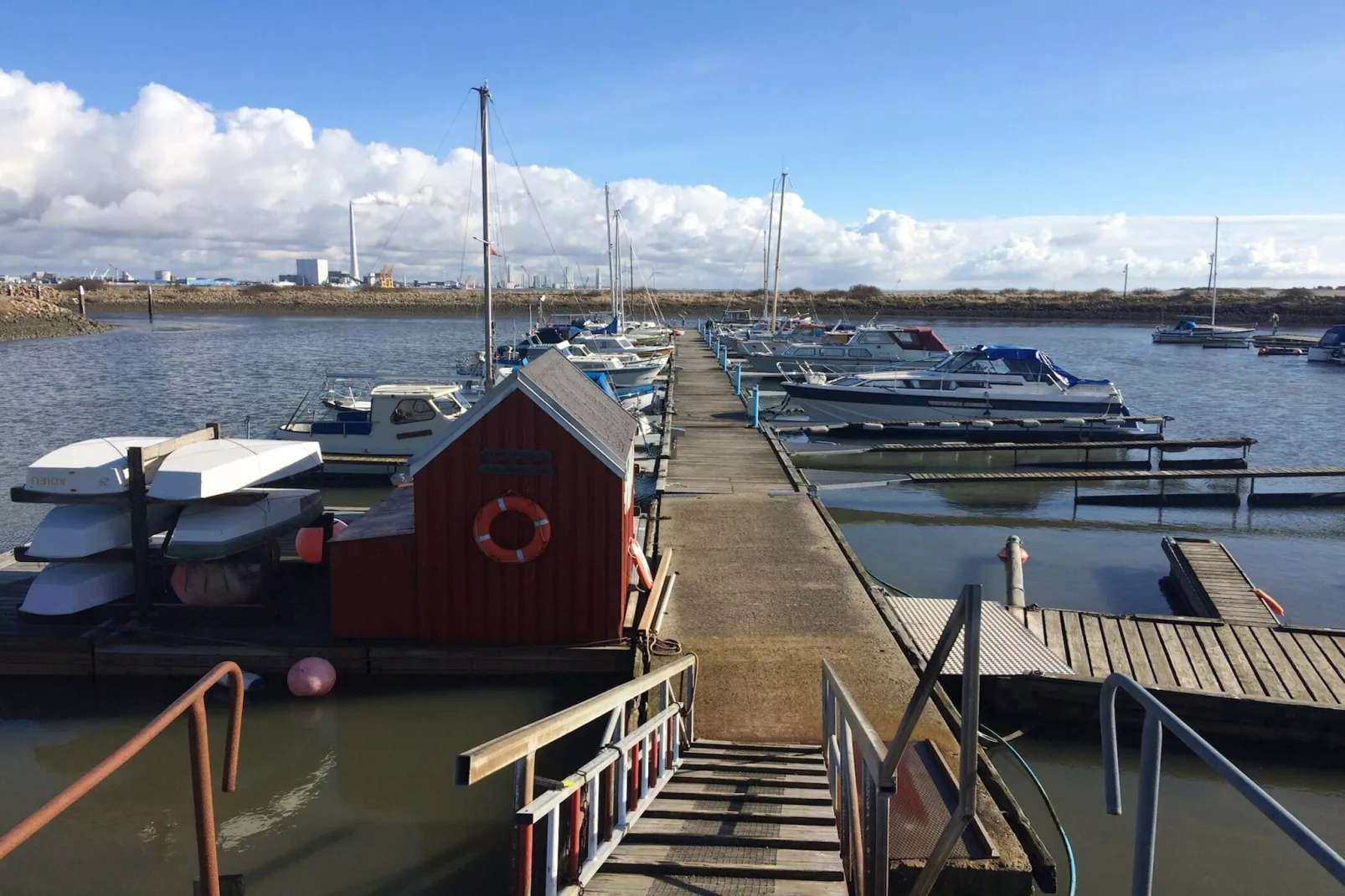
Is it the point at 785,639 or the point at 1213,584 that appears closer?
the point at 785,639

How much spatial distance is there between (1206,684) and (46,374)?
167 feet

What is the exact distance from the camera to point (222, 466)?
9812 millimetres

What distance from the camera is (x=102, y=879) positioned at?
689 cm

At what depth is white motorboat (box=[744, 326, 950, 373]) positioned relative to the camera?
122 feet

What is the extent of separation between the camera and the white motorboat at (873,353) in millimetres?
37062

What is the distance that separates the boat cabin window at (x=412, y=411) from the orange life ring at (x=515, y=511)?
12.6 metres

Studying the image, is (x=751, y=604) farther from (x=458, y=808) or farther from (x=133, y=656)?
(x=133, y=656)

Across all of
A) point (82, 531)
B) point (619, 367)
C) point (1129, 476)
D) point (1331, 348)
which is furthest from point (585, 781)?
point (1331, 348)

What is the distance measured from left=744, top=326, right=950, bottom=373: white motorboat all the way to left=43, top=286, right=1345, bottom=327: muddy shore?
65.7 m

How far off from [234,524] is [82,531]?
1.44 meters

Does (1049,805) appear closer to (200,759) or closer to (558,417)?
(558,417)

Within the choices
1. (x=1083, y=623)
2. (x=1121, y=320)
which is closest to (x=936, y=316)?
(x=1121, y=320)

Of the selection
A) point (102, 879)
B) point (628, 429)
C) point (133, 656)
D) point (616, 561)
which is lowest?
point (102, 879)


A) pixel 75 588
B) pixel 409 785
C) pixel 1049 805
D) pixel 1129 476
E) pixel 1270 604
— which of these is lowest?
pixel 409 785
